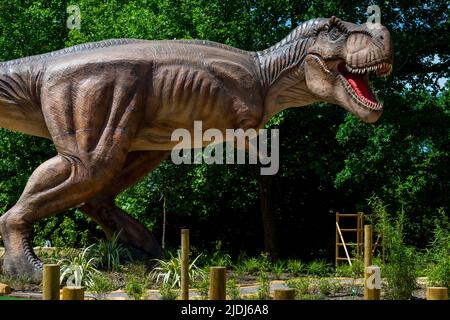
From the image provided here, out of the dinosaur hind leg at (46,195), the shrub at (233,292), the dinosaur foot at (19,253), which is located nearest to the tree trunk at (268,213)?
the dinosaur hind leg at (46,195)

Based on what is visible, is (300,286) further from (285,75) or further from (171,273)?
(285,75)

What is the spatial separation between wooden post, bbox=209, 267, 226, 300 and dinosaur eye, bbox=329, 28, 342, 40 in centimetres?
476

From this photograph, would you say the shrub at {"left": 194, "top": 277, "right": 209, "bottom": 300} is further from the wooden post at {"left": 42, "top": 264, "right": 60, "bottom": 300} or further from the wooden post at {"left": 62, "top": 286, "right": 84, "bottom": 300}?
the wooden post at {"left": 62, "top": 286, "right": 84, "bottom": 300}

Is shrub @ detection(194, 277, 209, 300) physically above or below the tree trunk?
below

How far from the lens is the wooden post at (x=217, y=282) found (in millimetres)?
5301

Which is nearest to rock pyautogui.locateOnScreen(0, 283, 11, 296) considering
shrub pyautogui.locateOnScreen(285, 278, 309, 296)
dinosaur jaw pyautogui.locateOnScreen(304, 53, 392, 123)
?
shrub pyautogui.locateOnScreen(285, 278, 309, 296)

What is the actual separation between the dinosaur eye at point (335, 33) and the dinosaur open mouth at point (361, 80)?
317mm

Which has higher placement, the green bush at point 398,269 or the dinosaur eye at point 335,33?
the dinosaur eye at point 335,33

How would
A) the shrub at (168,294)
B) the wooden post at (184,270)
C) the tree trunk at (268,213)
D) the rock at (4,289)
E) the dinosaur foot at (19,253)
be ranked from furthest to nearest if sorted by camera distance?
the tree trunk at (268,213)
the dinosaur foot at (19,253)
the rock at (4,289)
the shrub at (168,294)
the wooden post at (184,270)

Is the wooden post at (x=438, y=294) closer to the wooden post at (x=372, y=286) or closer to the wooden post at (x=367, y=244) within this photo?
the wooden post at (x=372, y=286)

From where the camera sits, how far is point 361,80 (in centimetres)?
922

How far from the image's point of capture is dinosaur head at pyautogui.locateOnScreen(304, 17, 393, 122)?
905cm

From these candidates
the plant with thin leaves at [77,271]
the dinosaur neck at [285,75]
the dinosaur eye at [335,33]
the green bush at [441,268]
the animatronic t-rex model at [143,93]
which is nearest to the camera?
the green bush at [441,268]

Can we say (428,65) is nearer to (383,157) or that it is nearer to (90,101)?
(383,157)
